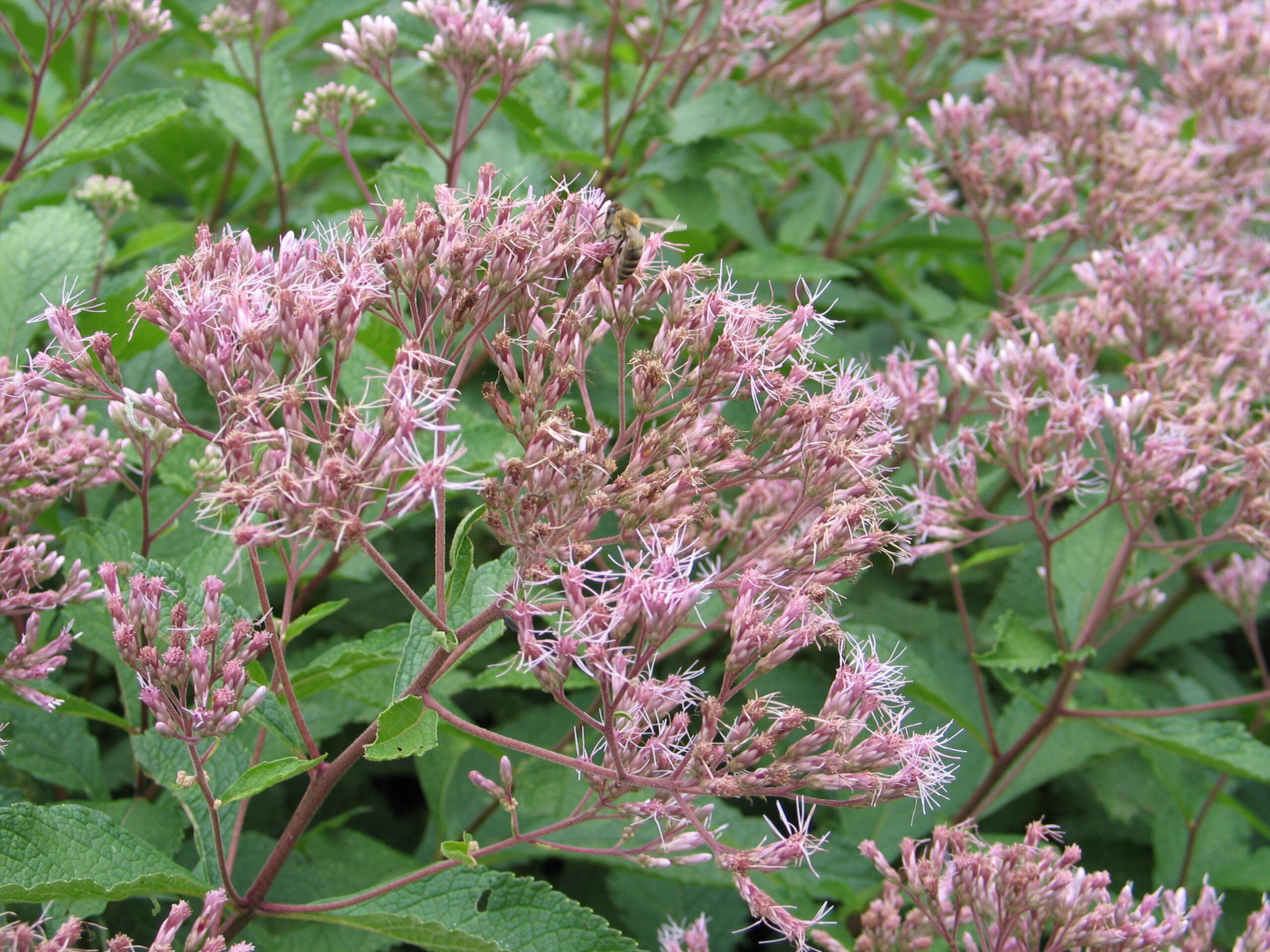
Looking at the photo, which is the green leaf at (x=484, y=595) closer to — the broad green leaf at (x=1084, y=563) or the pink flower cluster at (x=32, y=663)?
the pink flower cluster at (x=32, y=663)

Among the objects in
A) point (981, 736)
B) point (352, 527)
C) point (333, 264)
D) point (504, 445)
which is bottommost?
point (981, 736)

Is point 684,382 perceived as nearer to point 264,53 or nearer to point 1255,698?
point 1255,698

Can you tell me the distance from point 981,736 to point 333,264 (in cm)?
242

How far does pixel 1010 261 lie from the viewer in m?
4.99

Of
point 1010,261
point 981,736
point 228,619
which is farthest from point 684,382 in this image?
point 1010,261

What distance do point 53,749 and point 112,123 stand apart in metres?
1.89

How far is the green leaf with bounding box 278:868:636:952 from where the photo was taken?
82.7 inches

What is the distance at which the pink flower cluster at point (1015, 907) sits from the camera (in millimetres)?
2414

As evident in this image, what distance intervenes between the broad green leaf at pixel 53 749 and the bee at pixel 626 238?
176 centimetres

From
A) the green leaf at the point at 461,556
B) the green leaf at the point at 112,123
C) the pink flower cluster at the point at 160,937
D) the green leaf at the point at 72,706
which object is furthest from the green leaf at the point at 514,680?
the green leaf at the point at 112,123

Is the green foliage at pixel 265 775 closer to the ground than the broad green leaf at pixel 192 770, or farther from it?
farther from it

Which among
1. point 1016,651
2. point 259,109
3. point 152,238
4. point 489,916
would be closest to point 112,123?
point 152,238

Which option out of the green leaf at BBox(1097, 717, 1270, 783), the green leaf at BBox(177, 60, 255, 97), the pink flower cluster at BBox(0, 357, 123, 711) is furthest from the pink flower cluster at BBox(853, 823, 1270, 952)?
the green leaf at BBox(177, 60, 255, 97)

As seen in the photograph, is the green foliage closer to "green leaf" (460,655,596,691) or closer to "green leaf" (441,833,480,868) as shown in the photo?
"green leaf" (441,833,480,868)
